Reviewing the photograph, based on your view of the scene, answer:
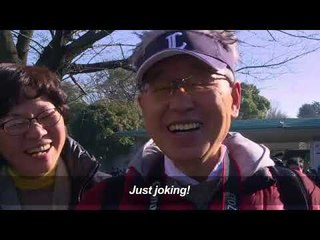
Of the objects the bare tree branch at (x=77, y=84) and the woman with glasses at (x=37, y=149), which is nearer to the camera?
the woman with glasses at (x=37, y=149)

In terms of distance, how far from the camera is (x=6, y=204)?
4953 millimetres

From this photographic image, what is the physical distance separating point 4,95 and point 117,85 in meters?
0.92

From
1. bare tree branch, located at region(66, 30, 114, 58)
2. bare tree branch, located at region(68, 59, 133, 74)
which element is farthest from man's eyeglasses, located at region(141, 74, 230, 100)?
bare tree branch, located at region(66, 30, 114, 58)

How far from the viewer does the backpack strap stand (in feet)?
Result: 15.9

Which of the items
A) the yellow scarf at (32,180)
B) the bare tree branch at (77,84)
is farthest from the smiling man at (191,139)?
the bare tree branch at (77,84)

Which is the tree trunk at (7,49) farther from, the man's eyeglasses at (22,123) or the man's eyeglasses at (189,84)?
the man's eyeglasses at (189,84)

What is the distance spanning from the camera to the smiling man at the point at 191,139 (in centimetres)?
472

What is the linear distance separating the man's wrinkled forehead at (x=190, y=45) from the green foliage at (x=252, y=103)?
24 cm

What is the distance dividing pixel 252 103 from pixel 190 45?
2.36 ft

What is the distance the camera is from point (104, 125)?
5.09m

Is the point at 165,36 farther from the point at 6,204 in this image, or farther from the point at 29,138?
the point at 6,204

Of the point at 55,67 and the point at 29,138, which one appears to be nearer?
the point at 29,138

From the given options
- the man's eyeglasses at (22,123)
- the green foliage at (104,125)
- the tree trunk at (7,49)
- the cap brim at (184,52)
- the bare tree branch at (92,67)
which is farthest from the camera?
the bare tree branch at (92,67)
